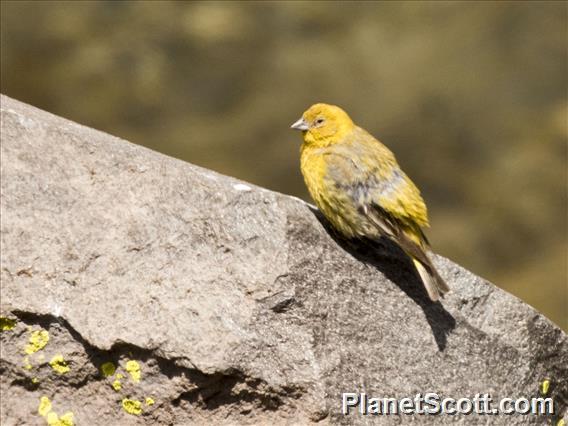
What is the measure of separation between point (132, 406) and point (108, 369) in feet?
0.68

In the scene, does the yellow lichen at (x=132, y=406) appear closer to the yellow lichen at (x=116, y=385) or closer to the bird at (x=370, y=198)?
the yellow lichen at (x=116, y=385)

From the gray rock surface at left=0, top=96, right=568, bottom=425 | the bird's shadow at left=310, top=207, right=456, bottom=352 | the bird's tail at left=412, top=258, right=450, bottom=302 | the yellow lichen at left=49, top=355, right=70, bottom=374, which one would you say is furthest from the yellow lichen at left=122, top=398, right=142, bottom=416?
the bird's tail at left=412, top=258, right=450, bottom=302

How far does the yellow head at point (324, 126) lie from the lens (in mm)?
7039

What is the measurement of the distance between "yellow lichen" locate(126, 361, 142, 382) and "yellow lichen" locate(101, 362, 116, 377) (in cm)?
7

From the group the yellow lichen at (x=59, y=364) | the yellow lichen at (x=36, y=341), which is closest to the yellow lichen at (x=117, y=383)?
the yellow lichen at (x=59, y=364)

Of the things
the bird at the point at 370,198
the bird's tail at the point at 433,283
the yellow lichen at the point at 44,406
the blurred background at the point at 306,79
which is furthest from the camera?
the blurred background at the point at 306,79

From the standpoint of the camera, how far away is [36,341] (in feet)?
17.3

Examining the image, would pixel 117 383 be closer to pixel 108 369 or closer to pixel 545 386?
pixel 108 369

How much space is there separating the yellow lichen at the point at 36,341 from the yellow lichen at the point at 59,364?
0.08 meters

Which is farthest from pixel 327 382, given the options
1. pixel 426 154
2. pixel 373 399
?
pixel 426 154

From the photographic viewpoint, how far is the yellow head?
7039 mm

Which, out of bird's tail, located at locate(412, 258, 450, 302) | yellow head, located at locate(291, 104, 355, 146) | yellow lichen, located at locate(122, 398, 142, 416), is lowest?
yellow lichen, located at locate(122, 398, 142, 416)

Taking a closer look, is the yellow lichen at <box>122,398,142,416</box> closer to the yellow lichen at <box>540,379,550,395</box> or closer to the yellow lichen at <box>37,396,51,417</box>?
the yellow lichen at <box>37,396,51,417</box>

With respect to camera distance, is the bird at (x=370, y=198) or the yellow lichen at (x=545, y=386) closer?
the bird at (x=370, y=198)
